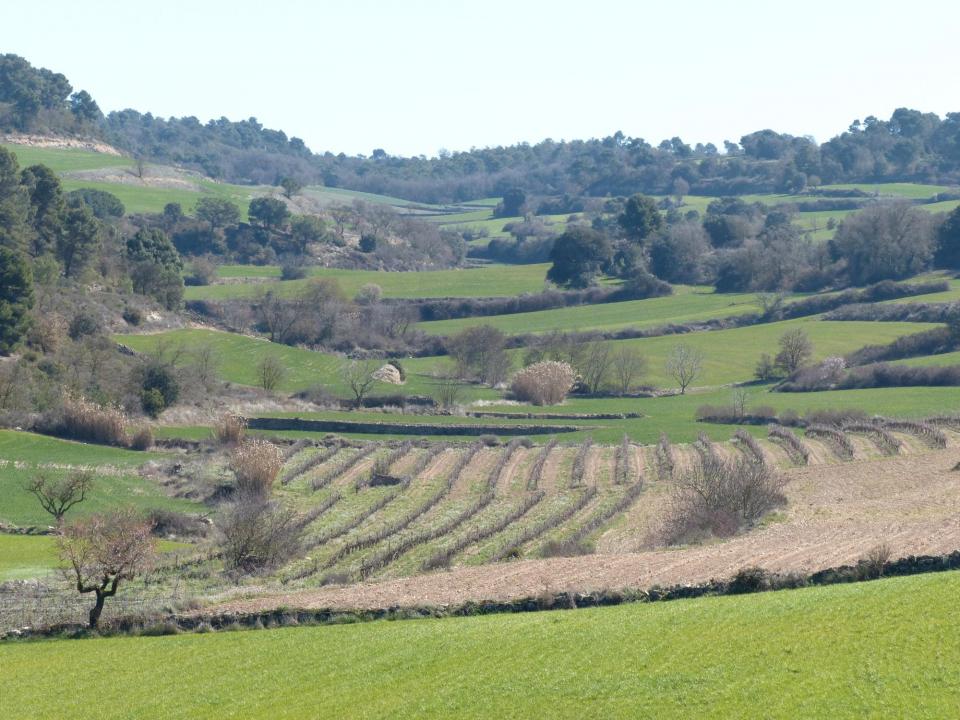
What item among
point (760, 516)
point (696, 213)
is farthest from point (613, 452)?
point (696, 213)

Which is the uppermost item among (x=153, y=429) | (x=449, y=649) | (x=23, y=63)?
(x=23, y=63)

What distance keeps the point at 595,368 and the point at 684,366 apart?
5.63 metres

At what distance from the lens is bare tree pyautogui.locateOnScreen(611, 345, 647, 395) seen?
79.9 metres

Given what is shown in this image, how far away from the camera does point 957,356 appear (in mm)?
75438

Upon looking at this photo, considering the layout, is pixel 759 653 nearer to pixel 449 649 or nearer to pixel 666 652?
pixel 666 652

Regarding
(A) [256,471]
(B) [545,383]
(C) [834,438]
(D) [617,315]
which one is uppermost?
(C) [834,438]

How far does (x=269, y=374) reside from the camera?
7600 centimetres

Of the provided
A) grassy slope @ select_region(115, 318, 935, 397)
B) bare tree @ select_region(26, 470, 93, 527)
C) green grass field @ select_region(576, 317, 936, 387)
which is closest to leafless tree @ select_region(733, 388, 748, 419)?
green grass field @ select_region(576, 317, 936, 387)

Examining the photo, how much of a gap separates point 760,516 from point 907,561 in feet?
42.7

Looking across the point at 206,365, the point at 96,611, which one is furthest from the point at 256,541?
the point at 206,365

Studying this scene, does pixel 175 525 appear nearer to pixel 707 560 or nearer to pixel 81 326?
pixel 707 560

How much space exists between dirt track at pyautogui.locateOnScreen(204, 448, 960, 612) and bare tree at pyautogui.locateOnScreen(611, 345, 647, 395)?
4170 centimetres

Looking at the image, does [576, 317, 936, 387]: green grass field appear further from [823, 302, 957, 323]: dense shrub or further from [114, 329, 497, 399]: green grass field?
[114, 329, 497, 399]: green grass field

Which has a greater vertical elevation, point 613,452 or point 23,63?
point 23,63
